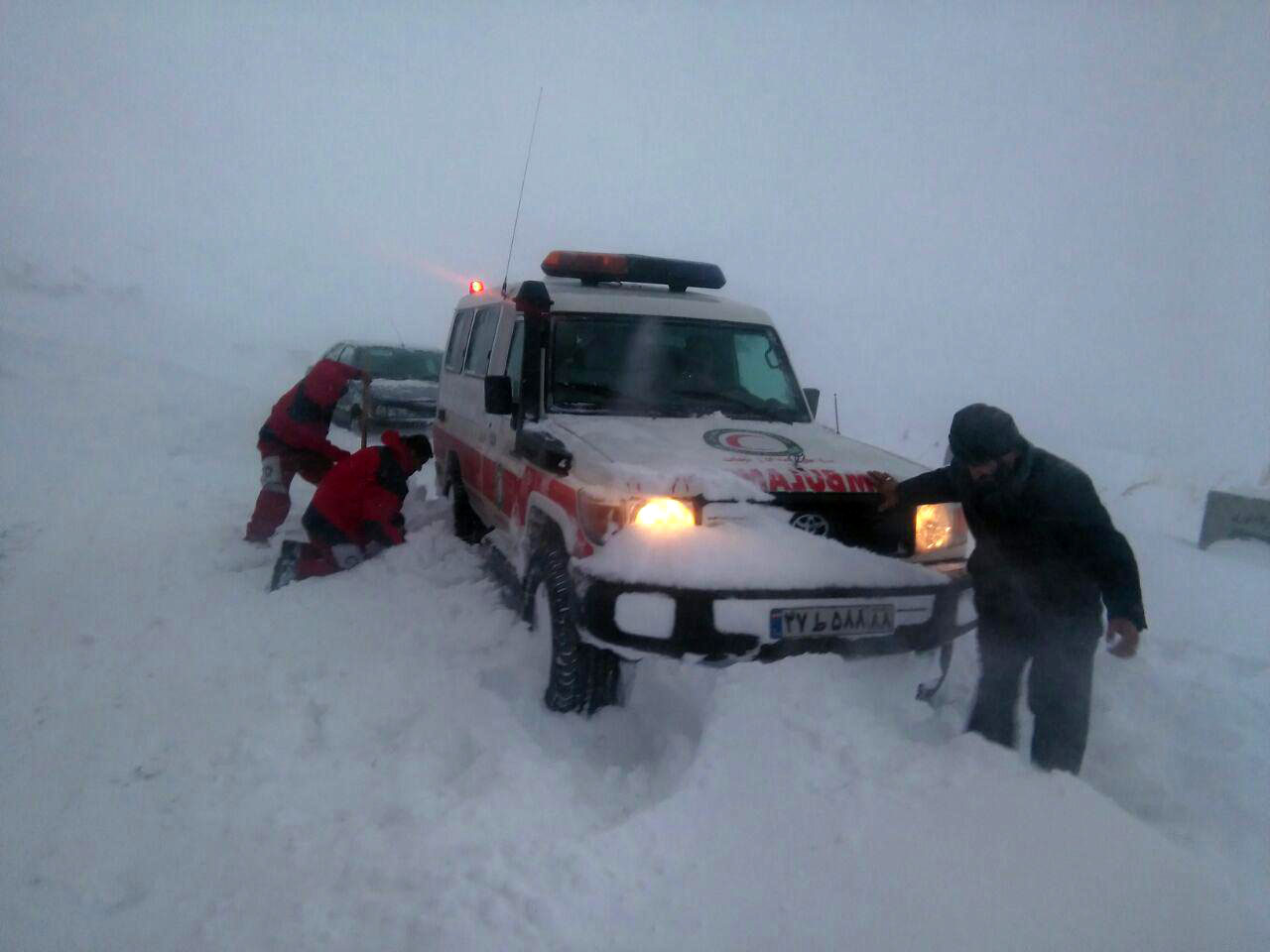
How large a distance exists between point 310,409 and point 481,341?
59.7 inches

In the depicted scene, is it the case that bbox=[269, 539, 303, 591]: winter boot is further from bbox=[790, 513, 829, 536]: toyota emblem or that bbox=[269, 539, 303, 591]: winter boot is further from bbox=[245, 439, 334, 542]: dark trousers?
bbox=[790, 513, 829, 536]: toyota emblem

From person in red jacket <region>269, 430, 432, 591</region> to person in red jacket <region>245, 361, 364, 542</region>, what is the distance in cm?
93

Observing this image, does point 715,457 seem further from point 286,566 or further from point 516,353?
point 286,566

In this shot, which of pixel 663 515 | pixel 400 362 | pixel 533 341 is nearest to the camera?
pixel 663 515

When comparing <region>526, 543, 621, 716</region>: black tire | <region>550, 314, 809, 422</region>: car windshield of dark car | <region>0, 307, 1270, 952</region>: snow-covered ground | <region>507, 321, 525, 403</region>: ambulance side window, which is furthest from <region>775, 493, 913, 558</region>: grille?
<region>507, 321, 525, 403</region>: ambulance side window

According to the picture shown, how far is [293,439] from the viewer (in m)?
Result: 6.39

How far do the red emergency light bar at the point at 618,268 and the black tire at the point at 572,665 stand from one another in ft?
6.80

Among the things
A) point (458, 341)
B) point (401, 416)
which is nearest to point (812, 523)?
point (458, 341)

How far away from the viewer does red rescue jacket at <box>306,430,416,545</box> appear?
537 cm

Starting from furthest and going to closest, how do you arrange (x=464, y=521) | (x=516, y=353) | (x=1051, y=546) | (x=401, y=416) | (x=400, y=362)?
(x=400, y=362) < (x=401, y=416) < (x=464, y=521) < (x=516, y=353) < (x=1051, y=546)

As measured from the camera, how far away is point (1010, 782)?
2686mm

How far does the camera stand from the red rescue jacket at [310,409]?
6.29 meters

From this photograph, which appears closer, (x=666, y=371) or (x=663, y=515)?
(x=663, y=515)

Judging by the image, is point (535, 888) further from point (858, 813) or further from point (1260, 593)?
point (1260, 593)
